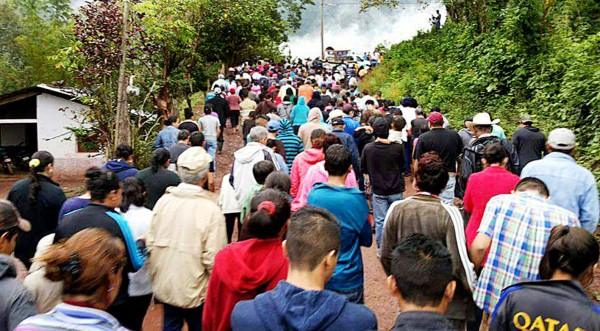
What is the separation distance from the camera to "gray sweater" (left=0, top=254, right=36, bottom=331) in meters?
3.08

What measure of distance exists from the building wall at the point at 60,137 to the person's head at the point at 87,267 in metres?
14.9

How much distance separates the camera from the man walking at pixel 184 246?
4309 millimetres

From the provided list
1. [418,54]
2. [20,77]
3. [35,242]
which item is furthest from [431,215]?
[20,77]

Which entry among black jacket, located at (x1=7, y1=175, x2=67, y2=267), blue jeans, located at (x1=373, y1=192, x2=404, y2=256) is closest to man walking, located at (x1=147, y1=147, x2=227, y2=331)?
black jacket, located at (x1=7, y1=175, x2=67, y2=267)

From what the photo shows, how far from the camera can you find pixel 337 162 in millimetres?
4633

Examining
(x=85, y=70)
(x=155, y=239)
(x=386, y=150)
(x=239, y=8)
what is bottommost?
(x=155, y=239)

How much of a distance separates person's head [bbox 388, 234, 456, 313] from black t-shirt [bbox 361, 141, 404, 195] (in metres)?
4.54

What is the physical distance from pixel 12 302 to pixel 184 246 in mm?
1407

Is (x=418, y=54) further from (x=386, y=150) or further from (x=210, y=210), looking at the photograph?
(x=210, y=210)

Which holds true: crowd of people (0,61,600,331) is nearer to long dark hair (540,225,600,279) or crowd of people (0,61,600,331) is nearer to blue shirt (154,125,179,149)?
long dark hair (540,225,600,279)

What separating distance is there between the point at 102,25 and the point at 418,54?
617 inches

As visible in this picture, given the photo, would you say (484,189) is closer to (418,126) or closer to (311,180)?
(311,180)

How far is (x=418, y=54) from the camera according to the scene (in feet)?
79.2

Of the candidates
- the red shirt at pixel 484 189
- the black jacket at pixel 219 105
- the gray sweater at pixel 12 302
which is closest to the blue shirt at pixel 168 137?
the black jacket at pixel 219 105
